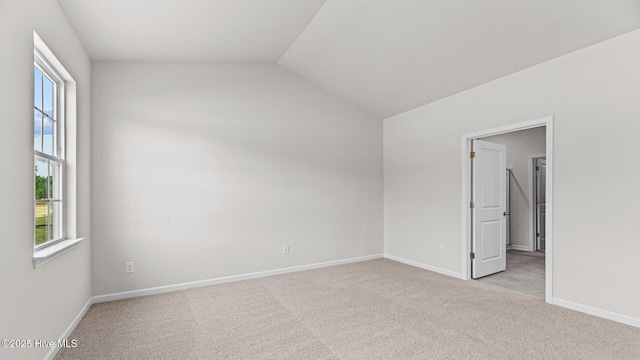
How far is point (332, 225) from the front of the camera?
501 cm

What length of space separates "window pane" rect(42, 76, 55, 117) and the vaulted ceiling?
0.59 metres

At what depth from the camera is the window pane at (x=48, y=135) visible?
2.47 metres

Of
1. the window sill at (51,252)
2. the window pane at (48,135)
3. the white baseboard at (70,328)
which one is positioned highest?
the window pane at (48,135)

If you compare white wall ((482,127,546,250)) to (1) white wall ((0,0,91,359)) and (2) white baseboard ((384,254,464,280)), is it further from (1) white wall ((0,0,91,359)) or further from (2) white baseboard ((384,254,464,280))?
(1) white wall ((0,0,91,359))

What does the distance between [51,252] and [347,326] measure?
233cm

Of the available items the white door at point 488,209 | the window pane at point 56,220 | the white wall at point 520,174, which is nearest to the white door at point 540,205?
the white wall at point 520,174

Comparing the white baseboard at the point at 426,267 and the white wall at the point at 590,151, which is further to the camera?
the white baseboard at the point at 426,267

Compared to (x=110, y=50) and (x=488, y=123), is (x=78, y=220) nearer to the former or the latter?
(x=110, y=50)

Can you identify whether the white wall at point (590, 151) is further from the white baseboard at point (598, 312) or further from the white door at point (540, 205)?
the white door at point (540, 205)

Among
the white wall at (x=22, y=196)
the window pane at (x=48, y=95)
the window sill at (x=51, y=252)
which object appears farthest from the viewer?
the window pane at (x=48, y=95)

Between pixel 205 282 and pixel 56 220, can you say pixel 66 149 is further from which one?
pixel 205 282

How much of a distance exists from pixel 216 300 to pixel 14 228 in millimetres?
2059

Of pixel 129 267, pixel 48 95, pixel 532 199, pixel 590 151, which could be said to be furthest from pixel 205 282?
pixel 532 199

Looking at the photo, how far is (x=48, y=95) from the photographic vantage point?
256cm
